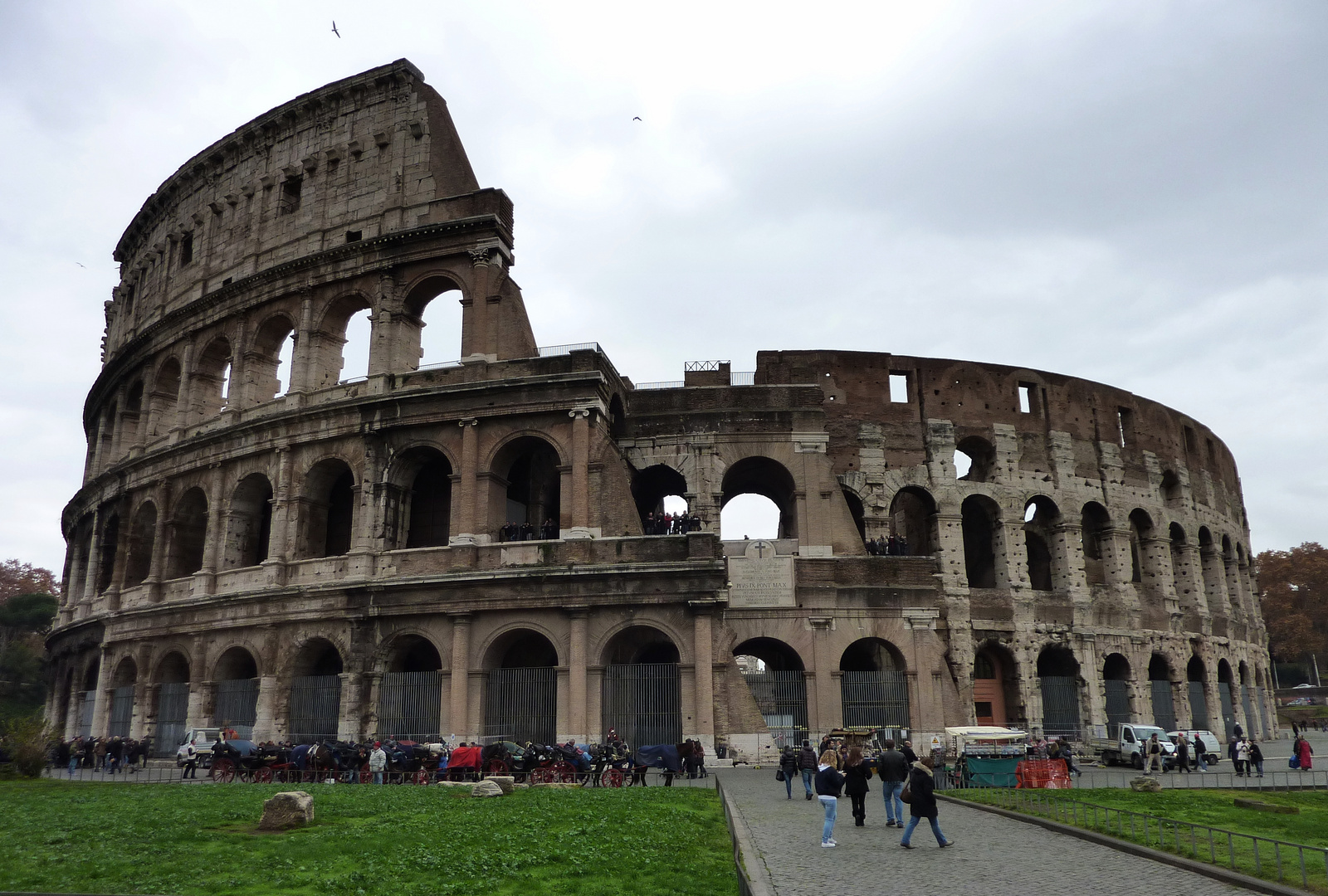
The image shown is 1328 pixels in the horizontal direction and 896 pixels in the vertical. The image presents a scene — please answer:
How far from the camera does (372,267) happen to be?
88.8ft

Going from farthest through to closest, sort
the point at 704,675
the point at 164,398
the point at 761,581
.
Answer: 1. the point at 164,398
2. the point at 761,581
3. the point at 704,675

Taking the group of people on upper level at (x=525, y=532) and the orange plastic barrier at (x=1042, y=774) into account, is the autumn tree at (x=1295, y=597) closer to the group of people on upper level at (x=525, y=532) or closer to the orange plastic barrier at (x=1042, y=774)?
the orange plastic barrier at (x=1042, y=774)

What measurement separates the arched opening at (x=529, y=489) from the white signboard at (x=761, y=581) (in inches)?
192

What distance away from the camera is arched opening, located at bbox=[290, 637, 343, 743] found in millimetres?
24172

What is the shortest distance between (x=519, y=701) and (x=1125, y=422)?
2441 centimetres

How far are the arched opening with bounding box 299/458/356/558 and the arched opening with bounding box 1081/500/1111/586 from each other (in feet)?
78.2

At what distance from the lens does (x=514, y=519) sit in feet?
88.1

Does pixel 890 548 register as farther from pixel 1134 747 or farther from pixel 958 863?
pixel 958 863

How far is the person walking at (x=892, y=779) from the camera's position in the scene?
41.6ft

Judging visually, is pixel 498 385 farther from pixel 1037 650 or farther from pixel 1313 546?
pixel 1313 546

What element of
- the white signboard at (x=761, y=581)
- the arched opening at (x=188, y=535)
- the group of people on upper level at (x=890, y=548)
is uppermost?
the arched opening at (x=188, y=535)

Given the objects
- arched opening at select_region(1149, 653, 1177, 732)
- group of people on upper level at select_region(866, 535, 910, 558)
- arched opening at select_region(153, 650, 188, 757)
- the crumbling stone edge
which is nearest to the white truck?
arched opening at select_region(1149, 653, 1177, 732)

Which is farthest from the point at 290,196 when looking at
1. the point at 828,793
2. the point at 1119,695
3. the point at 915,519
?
the point at 1119,695

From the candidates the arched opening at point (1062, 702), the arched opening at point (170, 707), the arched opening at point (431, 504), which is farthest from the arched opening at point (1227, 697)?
the arched opening at point (170, 707)
